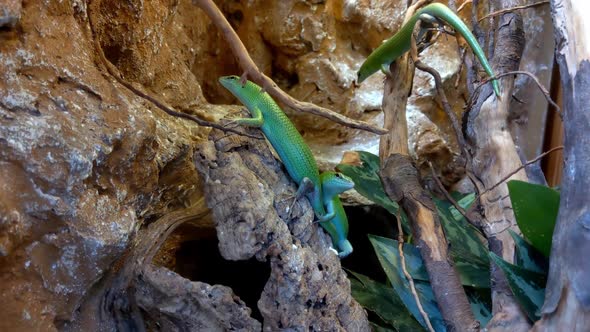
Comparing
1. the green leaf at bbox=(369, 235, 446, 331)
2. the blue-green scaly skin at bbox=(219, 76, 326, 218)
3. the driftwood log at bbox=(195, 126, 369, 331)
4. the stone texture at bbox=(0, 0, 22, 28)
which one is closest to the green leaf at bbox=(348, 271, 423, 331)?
the green leaf at bbox=(369, 235, 446, 331)

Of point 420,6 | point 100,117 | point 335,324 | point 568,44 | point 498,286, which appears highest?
point 420,6

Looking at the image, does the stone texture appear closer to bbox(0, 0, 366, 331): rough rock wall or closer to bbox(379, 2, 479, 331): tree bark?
bbox(0, 0, 366, 331): rough rock wall

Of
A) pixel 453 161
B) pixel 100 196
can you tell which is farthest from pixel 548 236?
pixel 453 161

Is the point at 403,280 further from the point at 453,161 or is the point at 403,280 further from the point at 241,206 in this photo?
the point at 453,161

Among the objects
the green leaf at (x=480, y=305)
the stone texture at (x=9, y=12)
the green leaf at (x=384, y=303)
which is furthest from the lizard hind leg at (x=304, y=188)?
the stone texture at (x=9, y=12)

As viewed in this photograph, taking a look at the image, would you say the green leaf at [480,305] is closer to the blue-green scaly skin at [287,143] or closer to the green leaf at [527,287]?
the green leaf at [527,287]
